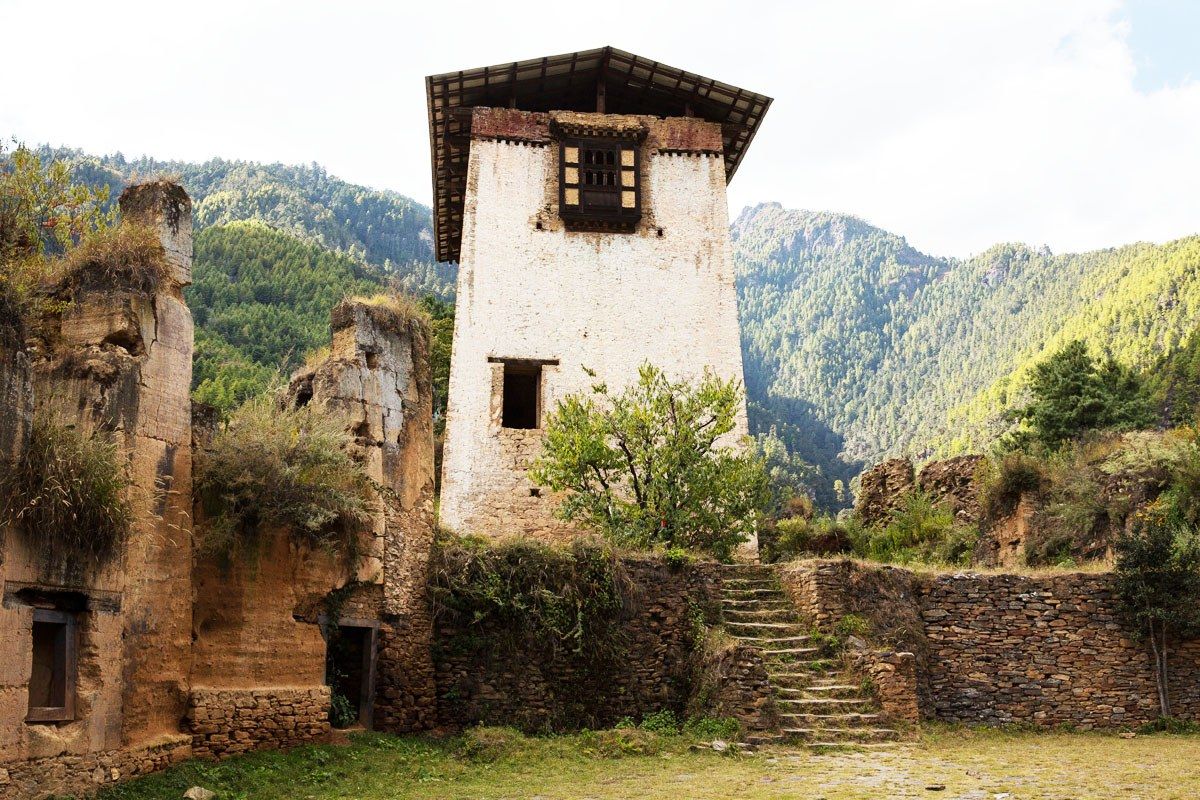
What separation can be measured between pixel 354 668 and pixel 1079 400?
2043 cm

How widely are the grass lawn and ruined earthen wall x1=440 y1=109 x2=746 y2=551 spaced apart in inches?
311

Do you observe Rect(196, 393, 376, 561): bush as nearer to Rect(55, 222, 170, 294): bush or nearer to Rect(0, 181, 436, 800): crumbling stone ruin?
Rect(0, 181, 436, 800): crumbling stone ruin

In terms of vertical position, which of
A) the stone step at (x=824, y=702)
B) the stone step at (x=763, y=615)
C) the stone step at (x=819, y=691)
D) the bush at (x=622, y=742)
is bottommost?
the bush at (x=622, y=742)

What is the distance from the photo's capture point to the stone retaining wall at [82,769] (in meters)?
8.38

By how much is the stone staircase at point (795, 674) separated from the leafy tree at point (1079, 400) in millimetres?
13531

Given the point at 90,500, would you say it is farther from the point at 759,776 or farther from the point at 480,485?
the point at 480,485

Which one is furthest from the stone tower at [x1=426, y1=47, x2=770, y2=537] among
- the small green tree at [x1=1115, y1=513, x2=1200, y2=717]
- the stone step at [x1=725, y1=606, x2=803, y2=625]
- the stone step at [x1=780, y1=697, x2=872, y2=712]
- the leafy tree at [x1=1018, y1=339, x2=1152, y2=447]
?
the leafy tree at [x1=1018, y1=339, x2=1152, y2=447]

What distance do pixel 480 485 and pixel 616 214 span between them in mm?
6334

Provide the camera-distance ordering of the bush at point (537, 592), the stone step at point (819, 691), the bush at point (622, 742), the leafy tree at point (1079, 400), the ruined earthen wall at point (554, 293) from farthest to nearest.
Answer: the leafy tree at point (1079, 400)
the ruined earthen wall at point (554, 293)
the bush at point (537, 592)
the stone step at point (819, 691)
the bush at point (622, 742)

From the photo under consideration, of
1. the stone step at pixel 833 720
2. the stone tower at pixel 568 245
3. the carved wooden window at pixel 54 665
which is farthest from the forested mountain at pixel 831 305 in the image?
the carved wooden window at pixel 54 665

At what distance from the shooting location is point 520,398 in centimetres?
2338

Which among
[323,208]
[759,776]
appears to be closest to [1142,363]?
[759,776]

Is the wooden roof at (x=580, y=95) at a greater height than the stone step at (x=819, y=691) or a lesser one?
greater

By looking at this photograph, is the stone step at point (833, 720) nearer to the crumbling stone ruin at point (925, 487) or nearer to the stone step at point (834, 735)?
the stone step at point (834, 735)
